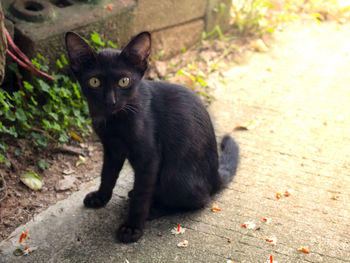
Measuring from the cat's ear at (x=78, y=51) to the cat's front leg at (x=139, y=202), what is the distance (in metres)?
0.69

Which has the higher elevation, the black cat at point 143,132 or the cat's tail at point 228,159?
the black cat at point 143,132

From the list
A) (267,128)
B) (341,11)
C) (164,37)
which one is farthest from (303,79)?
(341,11)

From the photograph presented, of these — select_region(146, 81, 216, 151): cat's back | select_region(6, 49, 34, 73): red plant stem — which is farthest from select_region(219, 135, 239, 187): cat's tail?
select_region(6, 49, 34, 73): red plant stem

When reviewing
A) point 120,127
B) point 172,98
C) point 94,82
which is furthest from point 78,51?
point 172,98

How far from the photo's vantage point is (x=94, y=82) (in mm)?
2176

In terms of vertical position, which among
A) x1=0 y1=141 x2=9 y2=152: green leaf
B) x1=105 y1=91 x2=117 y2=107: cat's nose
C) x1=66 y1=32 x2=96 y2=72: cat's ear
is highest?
x1=66 y1=32 x2=96 y2=72: cat's ear

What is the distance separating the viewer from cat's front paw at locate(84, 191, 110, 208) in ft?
8.82

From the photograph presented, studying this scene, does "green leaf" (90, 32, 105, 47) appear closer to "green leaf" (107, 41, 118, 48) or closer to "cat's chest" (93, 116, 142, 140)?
"green leaf" (107, 41, 118, 48)

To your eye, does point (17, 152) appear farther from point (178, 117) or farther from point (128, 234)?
point (178, 117)

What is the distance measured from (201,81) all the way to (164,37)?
84 cm

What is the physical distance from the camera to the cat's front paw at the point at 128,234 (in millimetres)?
2383

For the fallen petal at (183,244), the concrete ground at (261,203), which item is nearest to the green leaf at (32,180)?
the concrete ground at (261,203)

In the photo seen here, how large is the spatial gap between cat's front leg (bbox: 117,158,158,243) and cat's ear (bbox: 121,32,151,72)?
0.58 meters

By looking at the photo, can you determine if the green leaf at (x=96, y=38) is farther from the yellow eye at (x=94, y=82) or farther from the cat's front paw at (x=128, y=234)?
the cat's front paw at (x=128, y=234)
